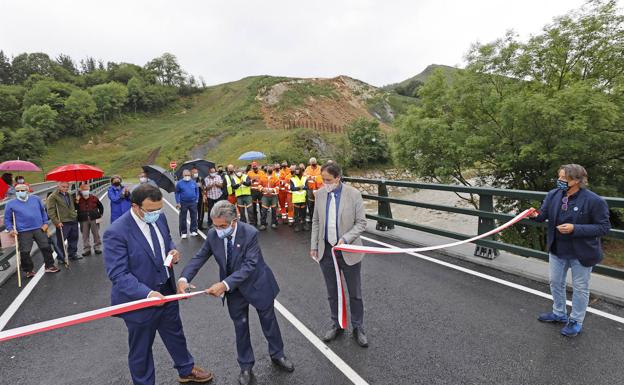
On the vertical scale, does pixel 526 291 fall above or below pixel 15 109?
below

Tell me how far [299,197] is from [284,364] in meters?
6.23

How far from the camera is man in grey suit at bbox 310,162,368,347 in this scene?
12.4ft

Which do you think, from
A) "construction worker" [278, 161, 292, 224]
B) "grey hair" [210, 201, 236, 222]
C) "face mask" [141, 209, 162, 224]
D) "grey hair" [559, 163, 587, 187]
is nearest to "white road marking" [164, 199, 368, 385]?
"grey hair" [210, 201, 236, 222]

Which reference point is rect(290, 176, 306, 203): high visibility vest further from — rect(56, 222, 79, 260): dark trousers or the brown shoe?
the brown shoe

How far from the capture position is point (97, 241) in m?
8.22

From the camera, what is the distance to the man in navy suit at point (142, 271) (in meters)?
2.73

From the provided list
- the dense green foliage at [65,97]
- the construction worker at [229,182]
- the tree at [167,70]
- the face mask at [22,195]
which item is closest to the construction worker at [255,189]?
the construction worker at [229,182]

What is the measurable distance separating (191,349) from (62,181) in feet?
19.0

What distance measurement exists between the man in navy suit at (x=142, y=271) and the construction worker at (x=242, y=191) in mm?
6831

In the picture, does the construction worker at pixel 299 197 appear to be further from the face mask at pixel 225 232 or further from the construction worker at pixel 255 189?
the face mask at pixel 225 232

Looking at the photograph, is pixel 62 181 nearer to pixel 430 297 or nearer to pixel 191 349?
pixel 191 349

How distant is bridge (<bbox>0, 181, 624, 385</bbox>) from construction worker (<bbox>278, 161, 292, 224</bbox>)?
5.00 m

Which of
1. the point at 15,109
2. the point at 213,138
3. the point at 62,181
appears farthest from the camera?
the point at 15,109

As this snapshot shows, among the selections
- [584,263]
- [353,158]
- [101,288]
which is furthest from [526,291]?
[353,158]
